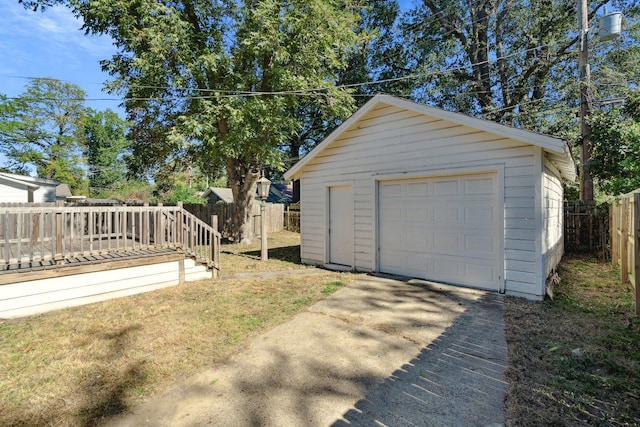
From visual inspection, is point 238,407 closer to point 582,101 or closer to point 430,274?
point 430,274

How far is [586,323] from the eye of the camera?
159 inches

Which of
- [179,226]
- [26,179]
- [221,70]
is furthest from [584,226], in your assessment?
[26,179]

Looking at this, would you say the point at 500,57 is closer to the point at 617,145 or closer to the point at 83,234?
the point at 617,145

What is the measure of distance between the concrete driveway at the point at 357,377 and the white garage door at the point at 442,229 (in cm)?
117

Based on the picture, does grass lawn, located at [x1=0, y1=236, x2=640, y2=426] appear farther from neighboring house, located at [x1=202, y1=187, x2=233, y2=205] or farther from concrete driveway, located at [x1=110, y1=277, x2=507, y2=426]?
neighboring house, located at [x1=202, y1=187, x2=233, y2=205]

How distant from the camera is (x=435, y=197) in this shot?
6.00 m

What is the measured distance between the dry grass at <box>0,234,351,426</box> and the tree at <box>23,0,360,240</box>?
22.9 feet

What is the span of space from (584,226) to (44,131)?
38.3m

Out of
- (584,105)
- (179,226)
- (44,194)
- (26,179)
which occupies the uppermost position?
(584,105)

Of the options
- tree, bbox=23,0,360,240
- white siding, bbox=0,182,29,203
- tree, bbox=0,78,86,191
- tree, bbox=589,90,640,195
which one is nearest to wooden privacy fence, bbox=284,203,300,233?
tree, bbox=23,0,360,240

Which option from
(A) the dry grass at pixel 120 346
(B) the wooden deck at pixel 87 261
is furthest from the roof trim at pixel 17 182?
(A) the dry grass at pixel 120 346

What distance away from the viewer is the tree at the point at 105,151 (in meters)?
36.1

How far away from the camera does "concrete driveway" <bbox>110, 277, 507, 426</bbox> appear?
231cm

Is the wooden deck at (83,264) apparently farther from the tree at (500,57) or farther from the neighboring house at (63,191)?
the neighboring house at (63,191)
